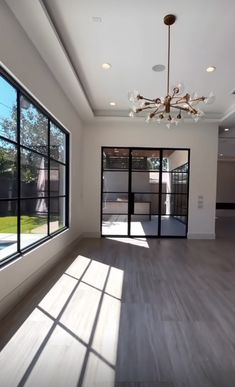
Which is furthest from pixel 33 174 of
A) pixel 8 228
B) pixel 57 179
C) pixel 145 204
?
pixel 145 204

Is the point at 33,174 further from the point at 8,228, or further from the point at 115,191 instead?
the point at 115,191

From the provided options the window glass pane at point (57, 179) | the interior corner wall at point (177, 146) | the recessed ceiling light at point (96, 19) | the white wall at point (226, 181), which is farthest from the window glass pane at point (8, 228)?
the white wall at point (226, 181)

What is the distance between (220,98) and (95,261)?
4824 mm

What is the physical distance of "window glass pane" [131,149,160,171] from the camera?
25.2ft

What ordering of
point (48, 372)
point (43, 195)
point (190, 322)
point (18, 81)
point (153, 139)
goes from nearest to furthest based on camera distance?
point (48, 372)
point (190, 322)
point (18, 81)
point (43, 195)
point (153, 139)

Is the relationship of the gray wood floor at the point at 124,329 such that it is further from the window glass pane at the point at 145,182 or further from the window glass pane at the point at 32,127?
the window glass pane at the point at 145,182

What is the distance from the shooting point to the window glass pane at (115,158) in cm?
768

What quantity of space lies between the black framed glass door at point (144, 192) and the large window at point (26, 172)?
7.92 feet

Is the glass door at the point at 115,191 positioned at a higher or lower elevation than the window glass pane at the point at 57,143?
lower

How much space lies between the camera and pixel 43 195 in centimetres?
460

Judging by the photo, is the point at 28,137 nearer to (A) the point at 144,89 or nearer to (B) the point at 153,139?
(A) the point at 144,89

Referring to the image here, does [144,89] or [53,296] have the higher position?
[144,89]

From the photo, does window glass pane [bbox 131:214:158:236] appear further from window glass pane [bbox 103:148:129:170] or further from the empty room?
window glass pane [bbox 103:148:129:170]

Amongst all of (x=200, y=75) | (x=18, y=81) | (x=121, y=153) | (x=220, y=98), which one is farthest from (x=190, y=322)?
(x=121, y=153)
